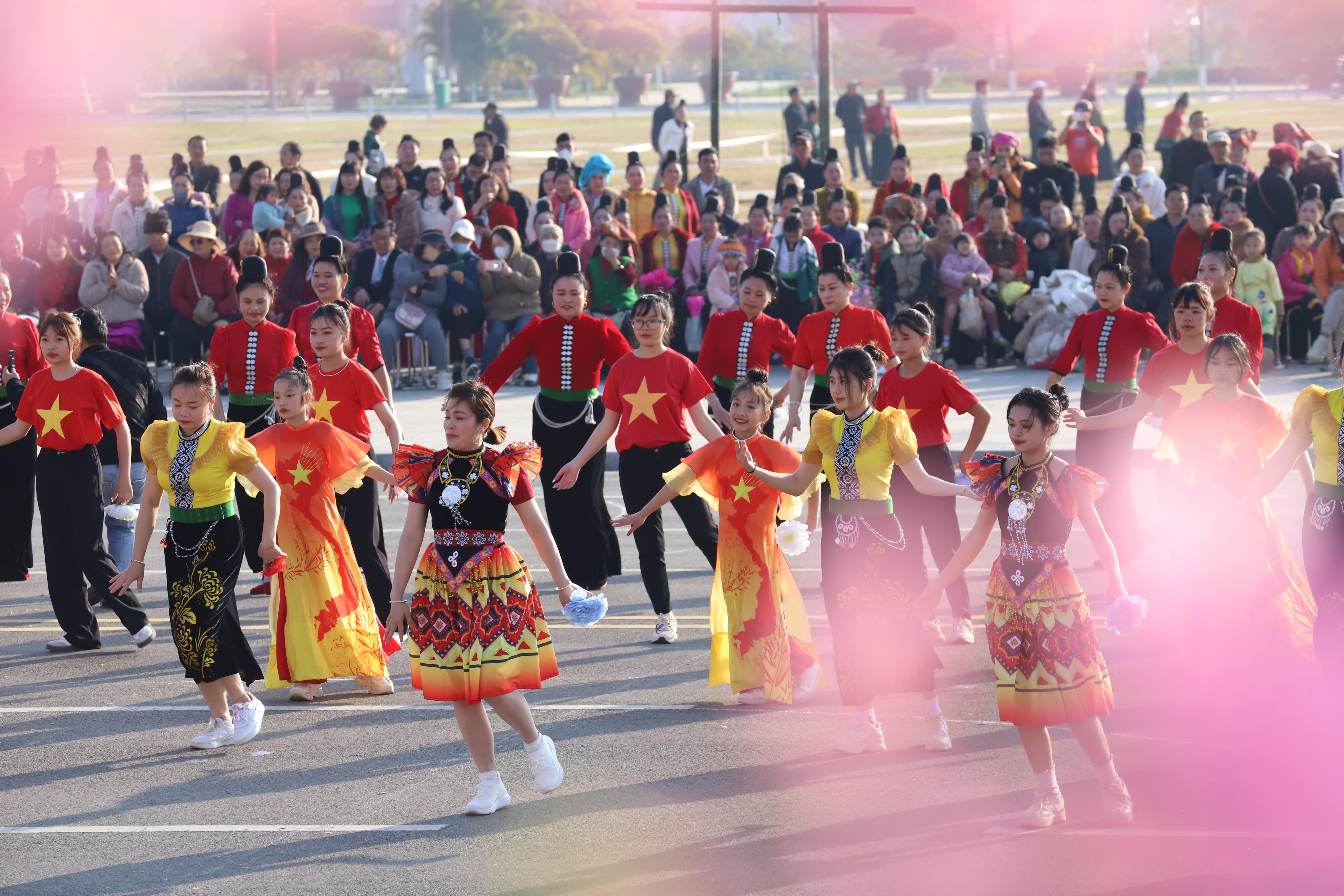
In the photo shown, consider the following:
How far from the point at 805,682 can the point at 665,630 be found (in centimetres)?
136

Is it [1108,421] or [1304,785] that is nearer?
[1304,785]

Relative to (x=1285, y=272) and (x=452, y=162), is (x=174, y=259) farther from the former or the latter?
(x=1285, y=272)

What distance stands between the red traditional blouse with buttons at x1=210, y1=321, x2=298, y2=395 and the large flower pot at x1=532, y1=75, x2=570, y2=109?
10.2m

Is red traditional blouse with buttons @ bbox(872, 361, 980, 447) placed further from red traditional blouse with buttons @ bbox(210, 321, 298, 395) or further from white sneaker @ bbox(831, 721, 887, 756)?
red traditional blouse with buttons @ bbox(210, 321, 298, 395)

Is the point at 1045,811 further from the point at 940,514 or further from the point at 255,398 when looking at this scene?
the point at 255,398

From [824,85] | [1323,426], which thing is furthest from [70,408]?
[824,85]

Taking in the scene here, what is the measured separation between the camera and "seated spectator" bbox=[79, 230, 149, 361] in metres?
16.0

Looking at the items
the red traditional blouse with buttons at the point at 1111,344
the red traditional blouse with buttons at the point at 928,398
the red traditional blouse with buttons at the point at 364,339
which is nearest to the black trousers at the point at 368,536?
the red traditional blouse with buttons at the point at 364,339

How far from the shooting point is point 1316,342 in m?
16.8

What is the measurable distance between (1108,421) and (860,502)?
2.46 metres

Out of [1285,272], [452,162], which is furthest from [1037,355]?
[452,162]

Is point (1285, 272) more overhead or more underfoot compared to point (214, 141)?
more underfoot

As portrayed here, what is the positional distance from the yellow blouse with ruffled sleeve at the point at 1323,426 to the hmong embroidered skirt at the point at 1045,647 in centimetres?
139

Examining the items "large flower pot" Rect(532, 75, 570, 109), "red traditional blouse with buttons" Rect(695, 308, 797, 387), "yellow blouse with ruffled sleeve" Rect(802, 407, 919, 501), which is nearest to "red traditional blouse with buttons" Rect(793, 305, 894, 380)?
"red traditional blouse with buttons" Rect(695, 308, 797, 387)
